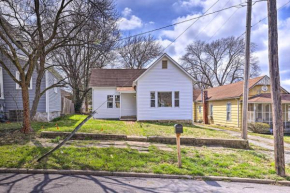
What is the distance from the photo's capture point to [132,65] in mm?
35219

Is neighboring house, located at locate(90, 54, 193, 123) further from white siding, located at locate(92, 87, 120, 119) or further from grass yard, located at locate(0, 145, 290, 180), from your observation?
grass yard, located at locate(0, 145, 290, 180)

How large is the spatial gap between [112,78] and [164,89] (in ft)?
20.9

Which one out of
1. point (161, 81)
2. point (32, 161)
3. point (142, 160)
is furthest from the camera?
point (161, 81)

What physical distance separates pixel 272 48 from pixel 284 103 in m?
14.7

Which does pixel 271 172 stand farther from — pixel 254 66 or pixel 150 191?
pixel 254 66

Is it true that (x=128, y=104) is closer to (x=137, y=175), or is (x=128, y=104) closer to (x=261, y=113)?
(x=261, y=113)

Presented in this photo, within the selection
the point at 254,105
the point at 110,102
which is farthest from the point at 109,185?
the point at 254,105

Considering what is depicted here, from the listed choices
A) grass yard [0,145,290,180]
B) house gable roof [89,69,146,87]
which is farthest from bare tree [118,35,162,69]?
grass yard [0,145,290,180]

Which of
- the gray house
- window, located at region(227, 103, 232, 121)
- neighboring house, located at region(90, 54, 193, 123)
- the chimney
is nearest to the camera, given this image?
the gray house

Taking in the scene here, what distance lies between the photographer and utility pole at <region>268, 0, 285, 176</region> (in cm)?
557

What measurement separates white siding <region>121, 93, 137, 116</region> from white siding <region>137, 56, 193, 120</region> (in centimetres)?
257

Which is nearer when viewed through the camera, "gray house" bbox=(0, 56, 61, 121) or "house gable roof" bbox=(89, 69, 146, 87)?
"gray house" bbox=(0, 56, 61, 121)

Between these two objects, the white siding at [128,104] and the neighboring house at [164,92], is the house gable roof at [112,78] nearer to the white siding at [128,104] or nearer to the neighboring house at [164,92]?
the white siding at [128,104]

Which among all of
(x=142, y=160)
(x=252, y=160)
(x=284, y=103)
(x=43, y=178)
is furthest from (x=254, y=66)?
(x=43, y=178)
